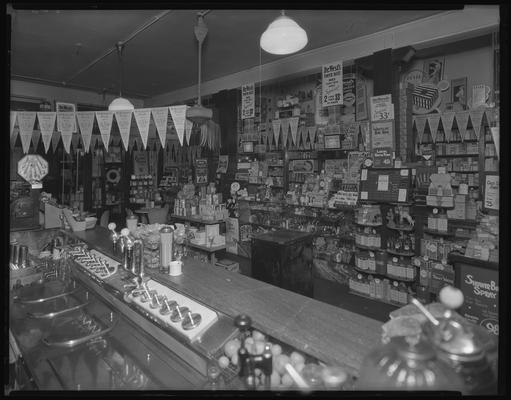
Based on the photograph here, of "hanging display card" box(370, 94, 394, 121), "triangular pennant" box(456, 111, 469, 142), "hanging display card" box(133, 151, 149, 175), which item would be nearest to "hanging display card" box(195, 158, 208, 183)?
"hanging display card" box(133, 151, 149, 175)

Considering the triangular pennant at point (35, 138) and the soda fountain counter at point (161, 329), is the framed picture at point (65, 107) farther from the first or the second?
the soda fountain counter at point (161, 329)

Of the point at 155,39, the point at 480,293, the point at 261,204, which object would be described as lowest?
the point at 480,293

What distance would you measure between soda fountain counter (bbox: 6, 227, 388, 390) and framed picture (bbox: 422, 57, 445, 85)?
5.90m

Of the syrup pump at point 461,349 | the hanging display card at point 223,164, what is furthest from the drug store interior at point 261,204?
the hanging display card at point 223,164

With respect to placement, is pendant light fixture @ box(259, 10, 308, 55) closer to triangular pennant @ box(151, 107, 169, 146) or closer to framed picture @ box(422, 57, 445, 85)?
triangular pennant @ box(151, 107, 169, 146)

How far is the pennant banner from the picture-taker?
299 centimetres

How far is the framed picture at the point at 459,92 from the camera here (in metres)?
5.75

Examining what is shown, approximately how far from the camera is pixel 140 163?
998 centimetres

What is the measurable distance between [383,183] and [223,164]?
3.97 m

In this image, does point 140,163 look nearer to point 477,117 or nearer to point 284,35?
point 284,35

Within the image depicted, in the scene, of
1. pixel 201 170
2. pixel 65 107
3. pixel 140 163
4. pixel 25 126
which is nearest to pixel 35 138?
pixel 65 107

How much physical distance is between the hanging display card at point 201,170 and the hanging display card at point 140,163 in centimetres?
282

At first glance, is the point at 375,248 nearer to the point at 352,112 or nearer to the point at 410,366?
the point at 352,112

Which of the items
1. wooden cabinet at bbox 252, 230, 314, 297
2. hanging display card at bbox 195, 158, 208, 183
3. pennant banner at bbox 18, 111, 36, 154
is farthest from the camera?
hanging display card at bbox 195, 158, 208, 183
